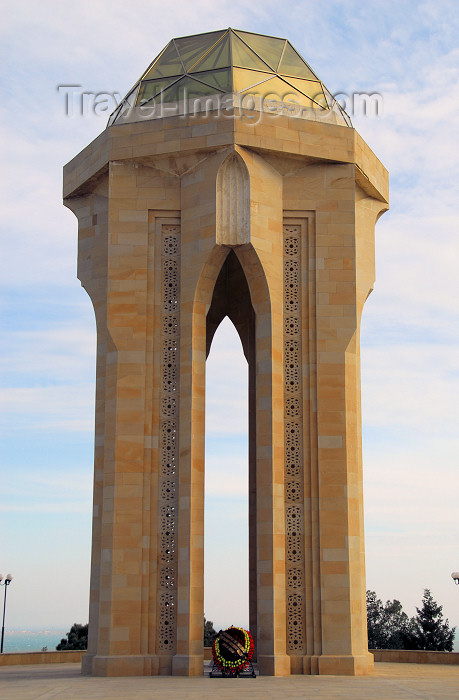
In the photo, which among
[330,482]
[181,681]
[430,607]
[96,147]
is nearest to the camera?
[181,681]

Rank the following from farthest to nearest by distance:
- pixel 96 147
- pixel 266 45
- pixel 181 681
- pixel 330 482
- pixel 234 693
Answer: pixel 266 45 < pixel 96 147 < pixel 330 482 < pixel 181 681 < pixel 234 693

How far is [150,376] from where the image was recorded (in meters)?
21.3

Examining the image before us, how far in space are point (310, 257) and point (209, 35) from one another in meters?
6.93

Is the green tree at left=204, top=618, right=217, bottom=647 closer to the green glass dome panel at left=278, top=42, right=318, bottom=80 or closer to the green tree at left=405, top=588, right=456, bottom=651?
the green tree at left=405, top=588, right=456, bottom=651

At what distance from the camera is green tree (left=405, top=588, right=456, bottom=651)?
41.0m

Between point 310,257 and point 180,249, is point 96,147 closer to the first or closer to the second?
point 180,249

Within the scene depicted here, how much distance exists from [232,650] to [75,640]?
939 inches

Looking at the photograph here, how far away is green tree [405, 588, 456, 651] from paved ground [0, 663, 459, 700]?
21103 mm

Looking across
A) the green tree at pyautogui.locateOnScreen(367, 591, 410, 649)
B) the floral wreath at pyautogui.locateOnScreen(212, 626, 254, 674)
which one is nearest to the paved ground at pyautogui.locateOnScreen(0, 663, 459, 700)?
the floral wreath at pyautogui.locateOnScreen(212, 626, 254, 674)

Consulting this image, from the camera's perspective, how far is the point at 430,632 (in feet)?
140

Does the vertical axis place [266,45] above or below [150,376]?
above

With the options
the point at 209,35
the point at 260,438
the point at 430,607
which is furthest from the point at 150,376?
the point at 430,607

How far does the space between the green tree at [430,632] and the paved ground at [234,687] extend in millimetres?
21103

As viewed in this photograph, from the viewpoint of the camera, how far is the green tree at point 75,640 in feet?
131
